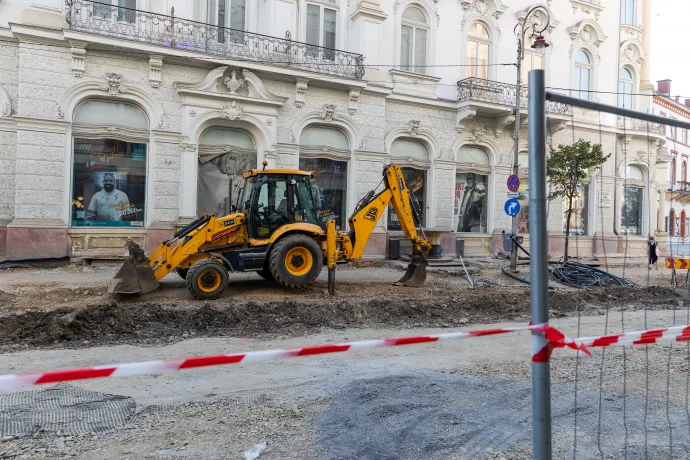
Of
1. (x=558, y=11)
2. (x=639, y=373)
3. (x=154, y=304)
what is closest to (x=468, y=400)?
(x=639, y=373)

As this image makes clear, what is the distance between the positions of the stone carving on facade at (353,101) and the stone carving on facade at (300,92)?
1568mm

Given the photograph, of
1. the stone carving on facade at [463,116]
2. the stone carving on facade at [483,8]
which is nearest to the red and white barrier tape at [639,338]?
the stone carving on facade at [463,116]

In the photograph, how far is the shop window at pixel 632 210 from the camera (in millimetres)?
4738

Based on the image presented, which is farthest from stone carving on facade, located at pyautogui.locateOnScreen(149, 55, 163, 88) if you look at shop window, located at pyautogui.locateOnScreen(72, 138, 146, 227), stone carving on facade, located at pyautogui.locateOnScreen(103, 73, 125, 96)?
shop window, located at pyautogui.locateOnScreen(72, 138, 146, 227)

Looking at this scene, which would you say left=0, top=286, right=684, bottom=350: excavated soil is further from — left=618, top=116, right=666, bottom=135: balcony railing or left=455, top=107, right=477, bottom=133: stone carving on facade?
left=455, top=107, right=477, bottom=133: stone carving on facade

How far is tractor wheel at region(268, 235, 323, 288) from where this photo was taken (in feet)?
33.1

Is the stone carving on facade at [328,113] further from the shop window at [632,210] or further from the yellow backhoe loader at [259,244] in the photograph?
the shop window at [632,210]

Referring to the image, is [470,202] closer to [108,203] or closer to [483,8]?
[483,8]

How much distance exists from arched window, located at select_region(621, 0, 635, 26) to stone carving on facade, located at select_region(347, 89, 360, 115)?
15.3m

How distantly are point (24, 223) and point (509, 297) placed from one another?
40.3ft

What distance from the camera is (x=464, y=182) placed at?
67.0ft

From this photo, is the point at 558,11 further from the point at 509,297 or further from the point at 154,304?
the point at 154,304

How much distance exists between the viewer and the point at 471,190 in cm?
2058

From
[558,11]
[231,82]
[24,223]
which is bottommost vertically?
[24,223]
